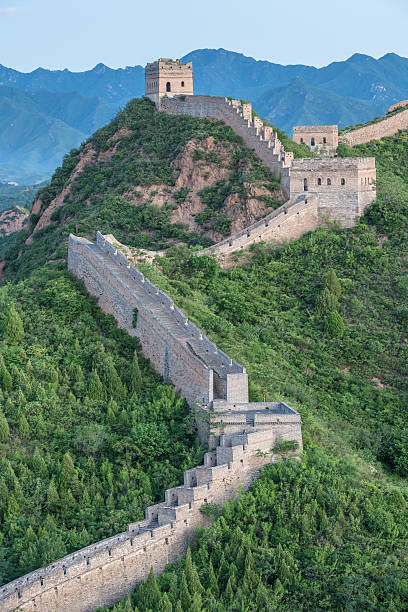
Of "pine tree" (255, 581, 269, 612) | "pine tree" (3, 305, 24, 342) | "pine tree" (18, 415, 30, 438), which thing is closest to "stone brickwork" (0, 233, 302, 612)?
"pine tree" (255, 581, 269, 612)

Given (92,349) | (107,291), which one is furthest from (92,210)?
(92,349)

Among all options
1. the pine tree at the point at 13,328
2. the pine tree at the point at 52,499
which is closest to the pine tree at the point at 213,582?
the pine tree at the point at 52,499

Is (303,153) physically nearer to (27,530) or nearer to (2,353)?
(2,353)

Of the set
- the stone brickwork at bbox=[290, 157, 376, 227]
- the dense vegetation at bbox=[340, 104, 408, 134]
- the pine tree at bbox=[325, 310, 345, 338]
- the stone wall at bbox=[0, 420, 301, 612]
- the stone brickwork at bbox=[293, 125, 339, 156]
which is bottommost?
the stone wall at bbox=[0, 420, 301, 612]

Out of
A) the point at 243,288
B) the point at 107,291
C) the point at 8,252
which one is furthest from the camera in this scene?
the point at 8,252

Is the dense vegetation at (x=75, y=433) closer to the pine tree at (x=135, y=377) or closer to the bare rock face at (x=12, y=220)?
the pine tree at (x=135, y=377)

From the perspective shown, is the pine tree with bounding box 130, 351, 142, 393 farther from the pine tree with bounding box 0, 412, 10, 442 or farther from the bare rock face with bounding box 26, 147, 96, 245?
the bare rock face with bounding box 26, 147, 96, 245

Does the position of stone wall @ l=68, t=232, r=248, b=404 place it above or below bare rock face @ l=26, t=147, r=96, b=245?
below

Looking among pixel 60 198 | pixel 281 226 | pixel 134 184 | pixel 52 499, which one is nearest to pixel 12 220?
pixel 60 198
